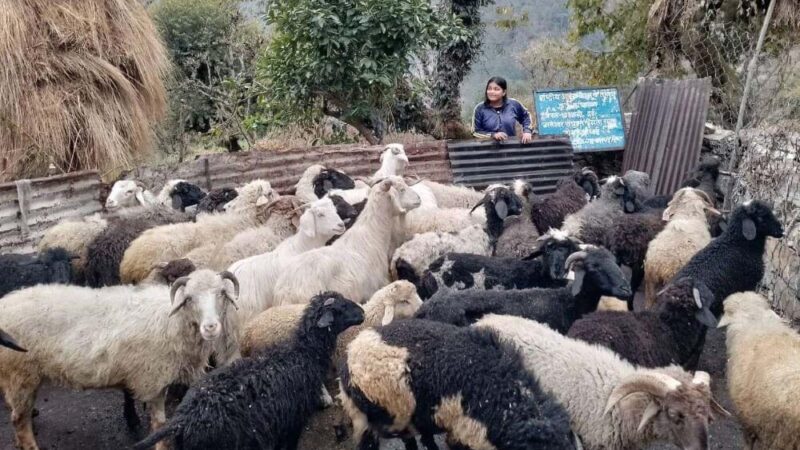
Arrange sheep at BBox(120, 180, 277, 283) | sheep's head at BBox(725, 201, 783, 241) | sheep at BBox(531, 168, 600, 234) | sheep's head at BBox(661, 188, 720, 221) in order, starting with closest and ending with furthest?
sheep's head at BBox(725, 201, 783, 241), sheep at BBox(120, 180, 277, 283), sheep's head at BBox(661, 188, 720, 221), sheep at BBox(531, 168, 600, 234)

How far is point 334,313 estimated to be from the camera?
4668 millimetres

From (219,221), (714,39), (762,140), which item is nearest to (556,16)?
(714,39)

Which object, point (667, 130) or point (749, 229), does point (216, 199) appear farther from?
point (667, 130)

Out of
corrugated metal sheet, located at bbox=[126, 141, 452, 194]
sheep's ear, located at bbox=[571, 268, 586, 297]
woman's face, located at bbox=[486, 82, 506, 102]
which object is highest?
woman's face, located at bbox=[486, 82, 506, 102]

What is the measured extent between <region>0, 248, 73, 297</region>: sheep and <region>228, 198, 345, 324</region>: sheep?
1551 millimetres

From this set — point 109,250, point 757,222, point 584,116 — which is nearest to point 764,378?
point 757,222

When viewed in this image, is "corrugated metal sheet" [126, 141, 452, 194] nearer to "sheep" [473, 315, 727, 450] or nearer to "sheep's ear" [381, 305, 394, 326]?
"sheep's ear" [381, 305, 394, 326]

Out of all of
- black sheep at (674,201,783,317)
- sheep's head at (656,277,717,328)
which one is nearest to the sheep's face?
sheep's head at (656,277,717,328)

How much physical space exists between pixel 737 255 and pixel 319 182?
434 centimetres

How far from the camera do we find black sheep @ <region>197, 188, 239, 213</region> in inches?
311

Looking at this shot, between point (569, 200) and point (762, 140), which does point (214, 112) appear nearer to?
point (569, 200)

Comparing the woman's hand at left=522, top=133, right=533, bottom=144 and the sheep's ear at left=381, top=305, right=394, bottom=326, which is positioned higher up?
the woman's hand at left=522, top=133, right=533, bottom=144

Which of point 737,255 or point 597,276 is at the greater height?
point 597,276

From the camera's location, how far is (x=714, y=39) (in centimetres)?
1251
